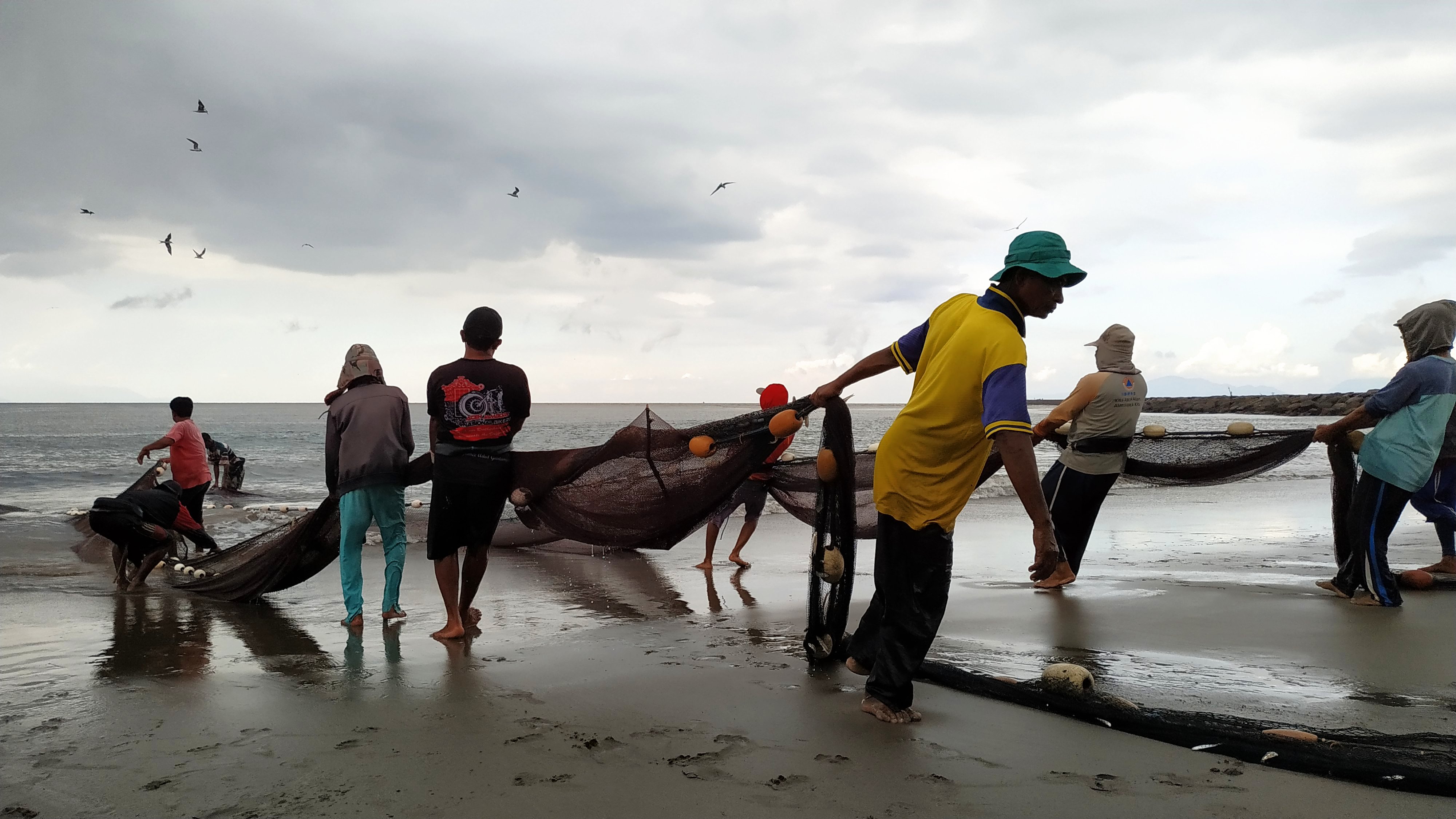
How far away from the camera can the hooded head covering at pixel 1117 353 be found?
20.5ft

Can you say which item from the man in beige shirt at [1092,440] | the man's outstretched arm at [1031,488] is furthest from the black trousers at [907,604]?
the man in beige shirt at [1092,440]

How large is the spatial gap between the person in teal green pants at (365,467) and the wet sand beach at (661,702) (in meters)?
0.32

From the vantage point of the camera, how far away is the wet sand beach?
272cm

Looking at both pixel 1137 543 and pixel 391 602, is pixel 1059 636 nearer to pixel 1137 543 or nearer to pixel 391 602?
pixel 391 602

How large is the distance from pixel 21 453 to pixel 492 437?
41.6 metres

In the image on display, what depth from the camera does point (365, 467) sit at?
5.58 meters

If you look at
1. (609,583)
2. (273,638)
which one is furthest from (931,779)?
(609,583)

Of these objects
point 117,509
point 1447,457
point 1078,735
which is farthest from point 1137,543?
point 117,509

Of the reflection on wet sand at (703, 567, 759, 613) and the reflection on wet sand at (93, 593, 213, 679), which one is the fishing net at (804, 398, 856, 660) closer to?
the reflection on wet sand at (703, 567, 759, 613)

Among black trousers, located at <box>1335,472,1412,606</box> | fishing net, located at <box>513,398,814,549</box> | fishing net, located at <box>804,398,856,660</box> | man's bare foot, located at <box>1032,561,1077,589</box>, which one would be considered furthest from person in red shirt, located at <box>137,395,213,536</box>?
black trousers, located at <box>1335,472,1412,606</box>

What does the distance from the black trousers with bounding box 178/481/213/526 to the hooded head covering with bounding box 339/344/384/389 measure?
3.57 m

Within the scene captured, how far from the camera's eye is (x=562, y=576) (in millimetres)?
7395

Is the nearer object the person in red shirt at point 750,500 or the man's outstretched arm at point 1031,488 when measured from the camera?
the man's outstretched arm at point 1031,488

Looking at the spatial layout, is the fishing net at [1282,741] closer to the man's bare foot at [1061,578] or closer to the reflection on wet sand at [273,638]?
the man's bare foot at [1061,578]
